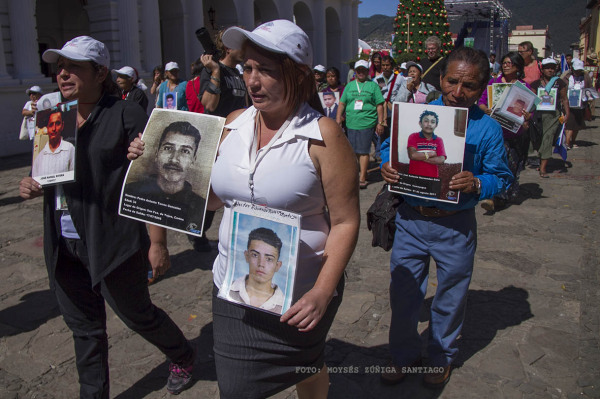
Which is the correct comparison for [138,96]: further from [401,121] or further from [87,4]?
[87,4]

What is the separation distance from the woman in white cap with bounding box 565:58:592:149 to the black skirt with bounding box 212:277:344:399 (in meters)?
11.4

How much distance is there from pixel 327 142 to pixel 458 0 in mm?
53036

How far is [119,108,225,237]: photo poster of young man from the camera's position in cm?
207

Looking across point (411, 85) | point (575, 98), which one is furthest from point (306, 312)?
point (575, 98)

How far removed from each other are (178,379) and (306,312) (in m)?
1.59

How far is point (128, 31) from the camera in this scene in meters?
15.7

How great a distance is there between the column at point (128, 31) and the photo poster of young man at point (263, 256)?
15567mm

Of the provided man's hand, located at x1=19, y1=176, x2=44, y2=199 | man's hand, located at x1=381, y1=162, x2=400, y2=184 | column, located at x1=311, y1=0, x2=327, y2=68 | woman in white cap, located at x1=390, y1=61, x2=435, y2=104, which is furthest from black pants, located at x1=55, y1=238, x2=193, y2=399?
column, located at x1=311, y1=0, x2=327, y2=68

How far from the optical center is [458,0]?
49.3 metres

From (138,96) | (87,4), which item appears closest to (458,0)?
(87,4)

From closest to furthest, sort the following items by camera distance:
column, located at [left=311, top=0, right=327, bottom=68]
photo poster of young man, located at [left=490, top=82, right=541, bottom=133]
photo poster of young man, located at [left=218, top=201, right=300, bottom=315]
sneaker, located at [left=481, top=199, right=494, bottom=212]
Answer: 1. photo poster of young man, located at [left=218, top=201, right=300, bottom=315]
2. photo poster of young man, located at [left=490, top=82, right=541, bottom=133]
3. sneaker, located at [left=481, top=199, right=494, bottom=212]
4. column, located at [left=311, top=0, right=327, bottom=68]

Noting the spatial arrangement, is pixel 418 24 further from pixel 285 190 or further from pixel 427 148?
pixel 285 190

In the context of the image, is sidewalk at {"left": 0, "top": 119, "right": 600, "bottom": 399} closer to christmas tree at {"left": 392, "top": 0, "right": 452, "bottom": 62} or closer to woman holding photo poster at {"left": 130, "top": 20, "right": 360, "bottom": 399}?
woman holding photo poster at {"left": 130, "top": 20, "right": 360, "bottom": 399}

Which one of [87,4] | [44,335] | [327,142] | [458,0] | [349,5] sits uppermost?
[458,0]
